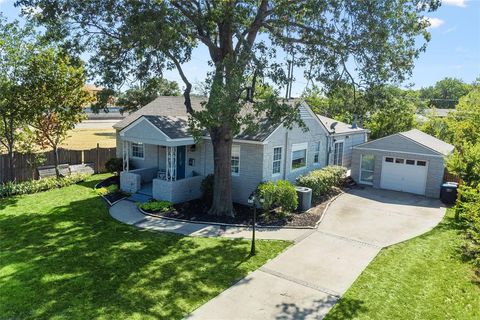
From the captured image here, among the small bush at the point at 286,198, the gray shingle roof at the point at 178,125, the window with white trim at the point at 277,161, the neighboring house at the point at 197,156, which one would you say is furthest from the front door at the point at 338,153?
the small bush at the point at 286,198

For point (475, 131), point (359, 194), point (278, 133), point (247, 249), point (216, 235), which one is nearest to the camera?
point (247, 249)

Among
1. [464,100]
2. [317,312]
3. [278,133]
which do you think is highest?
[464,100]

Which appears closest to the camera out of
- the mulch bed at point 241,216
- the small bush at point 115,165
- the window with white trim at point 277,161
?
the mulch bed at point 241,216

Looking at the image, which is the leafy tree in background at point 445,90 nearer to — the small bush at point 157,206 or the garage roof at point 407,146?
the garage roof at point 407,146

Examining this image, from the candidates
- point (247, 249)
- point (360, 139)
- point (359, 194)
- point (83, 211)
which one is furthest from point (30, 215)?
point (360, 139)

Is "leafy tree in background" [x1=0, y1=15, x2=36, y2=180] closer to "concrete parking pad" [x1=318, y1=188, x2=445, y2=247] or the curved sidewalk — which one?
the curved sidewalk

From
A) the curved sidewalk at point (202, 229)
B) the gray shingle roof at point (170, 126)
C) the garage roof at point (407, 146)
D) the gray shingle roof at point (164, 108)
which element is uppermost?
the gray shingle roof at point (164, 108)

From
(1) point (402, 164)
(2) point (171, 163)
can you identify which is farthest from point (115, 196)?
(1) point (402, 164)

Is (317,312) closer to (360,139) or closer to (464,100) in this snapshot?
(360,139)
